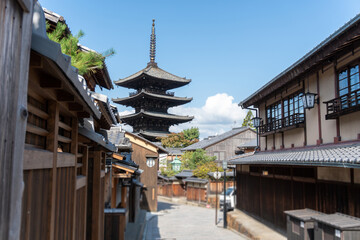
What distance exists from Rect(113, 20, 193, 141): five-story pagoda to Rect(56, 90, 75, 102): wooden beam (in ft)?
129

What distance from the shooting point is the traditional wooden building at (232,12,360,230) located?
9531 millimetres

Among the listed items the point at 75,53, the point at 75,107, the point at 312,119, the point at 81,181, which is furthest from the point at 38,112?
the point at 312,119

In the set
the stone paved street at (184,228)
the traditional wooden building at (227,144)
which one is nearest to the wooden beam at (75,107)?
the stone paved street at (184,228)

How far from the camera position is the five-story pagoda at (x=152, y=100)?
144ft

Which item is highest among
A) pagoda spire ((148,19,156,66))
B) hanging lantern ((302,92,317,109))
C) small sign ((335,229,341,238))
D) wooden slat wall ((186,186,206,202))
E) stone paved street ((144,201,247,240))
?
pagoda spire ((148,19,156,66))

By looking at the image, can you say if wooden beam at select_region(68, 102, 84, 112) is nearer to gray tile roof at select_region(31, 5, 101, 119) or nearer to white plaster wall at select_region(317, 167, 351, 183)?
gray tile roof at select_region(31, 5, 101, 119)

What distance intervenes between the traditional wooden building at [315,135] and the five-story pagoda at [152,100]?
27.0 meters

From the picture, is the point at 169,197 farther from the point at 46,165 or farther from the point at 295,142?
the point at 46,165

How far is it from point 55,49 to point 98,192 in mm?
5582

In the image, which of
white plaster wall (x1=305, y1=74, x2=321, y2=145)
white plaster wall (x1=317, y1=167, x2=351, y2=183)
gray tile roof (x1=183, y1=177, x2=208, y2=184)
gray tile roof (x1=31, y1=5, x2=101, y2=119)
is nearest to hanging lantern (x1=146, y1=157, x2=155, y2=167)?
gray tile roof (x1=183, y1=177, x2=208, y2=184)

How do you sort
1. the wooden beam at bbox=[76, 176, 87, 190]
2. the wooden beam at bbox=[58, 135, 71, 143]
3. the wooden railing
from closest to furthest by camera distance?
1. the wooden beam at bbox=[58, 135, 71, 143]
2. the wooden beam at bbox=[76, 176, 87, 190]
3. the wooden railing

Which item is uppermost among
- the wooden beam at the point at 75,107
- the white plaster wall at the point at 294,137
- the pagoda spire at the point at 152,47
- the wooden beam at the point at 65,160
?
the pagoda spire at the point at 152,47

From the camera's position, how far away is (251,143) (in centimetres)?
3597

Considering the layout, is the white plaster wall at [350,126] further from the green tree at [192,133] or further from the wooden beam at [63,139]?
the green tree at [192,133]
